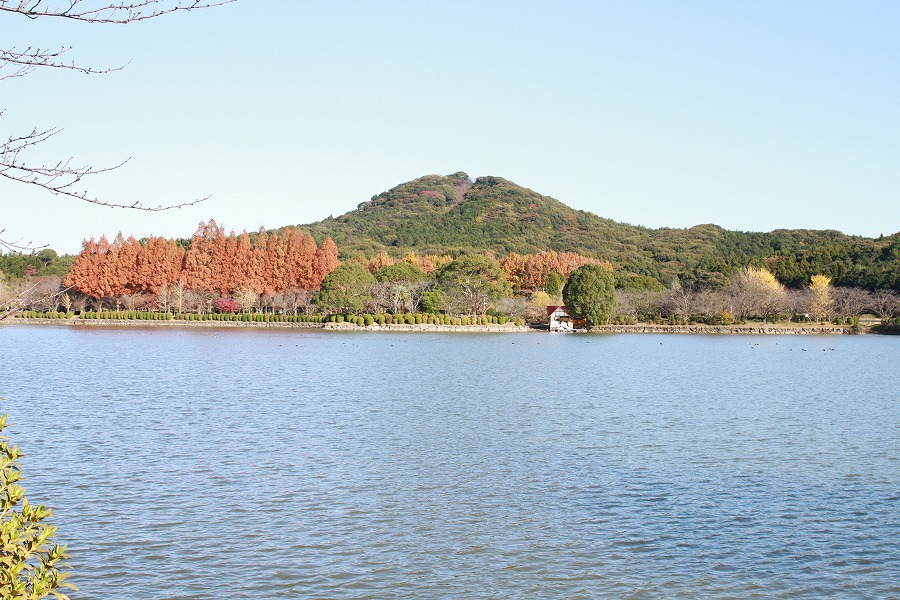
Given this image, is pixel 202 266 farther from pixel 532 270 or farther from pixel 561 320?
pixel 532 270

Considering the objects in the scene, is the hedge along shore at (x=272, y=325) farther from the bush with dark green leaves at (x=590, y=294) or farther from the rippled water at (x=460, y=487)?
the rippled water at (x=460, y=487)

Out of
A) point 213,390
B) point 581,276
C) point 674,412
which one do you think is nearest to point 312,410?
point 213,390

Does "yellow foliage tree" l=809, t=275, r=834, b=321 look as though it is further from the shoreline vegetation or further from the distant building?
the distant building

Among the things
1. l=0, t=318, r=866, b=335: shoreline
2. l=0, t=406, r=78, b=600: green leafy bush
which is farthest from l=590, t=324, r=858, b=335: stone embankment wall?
l=0, t=406, r=78, b=600: green leafy bush

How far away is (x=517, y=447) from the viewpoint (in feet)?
50.7

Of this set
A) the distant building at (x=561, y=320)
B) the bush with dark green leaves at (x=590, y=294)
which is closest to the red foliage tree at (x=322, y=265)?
the distant building at (x=561, y=320)

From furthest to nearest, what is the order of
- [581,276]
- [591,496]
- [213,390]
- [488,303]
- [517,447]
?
[488,303] < [581,276] < [213,390] < [517,447] < [591,496]

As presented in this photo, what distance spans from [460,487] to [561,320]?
61.7m

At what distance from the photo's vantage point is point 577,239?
495 feet

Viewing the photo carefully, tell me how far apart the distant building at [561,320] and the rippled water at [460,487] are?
4527 centimetres

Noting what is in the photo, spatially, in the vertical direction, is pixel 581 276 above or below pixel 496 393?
above

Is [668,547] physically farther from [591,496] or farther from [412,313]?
[412,313]

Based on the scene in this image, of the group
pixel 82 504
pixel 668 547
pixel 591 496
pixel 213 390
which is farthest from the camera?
pixel 213 390

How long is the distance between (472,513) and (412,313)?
64.0 m
